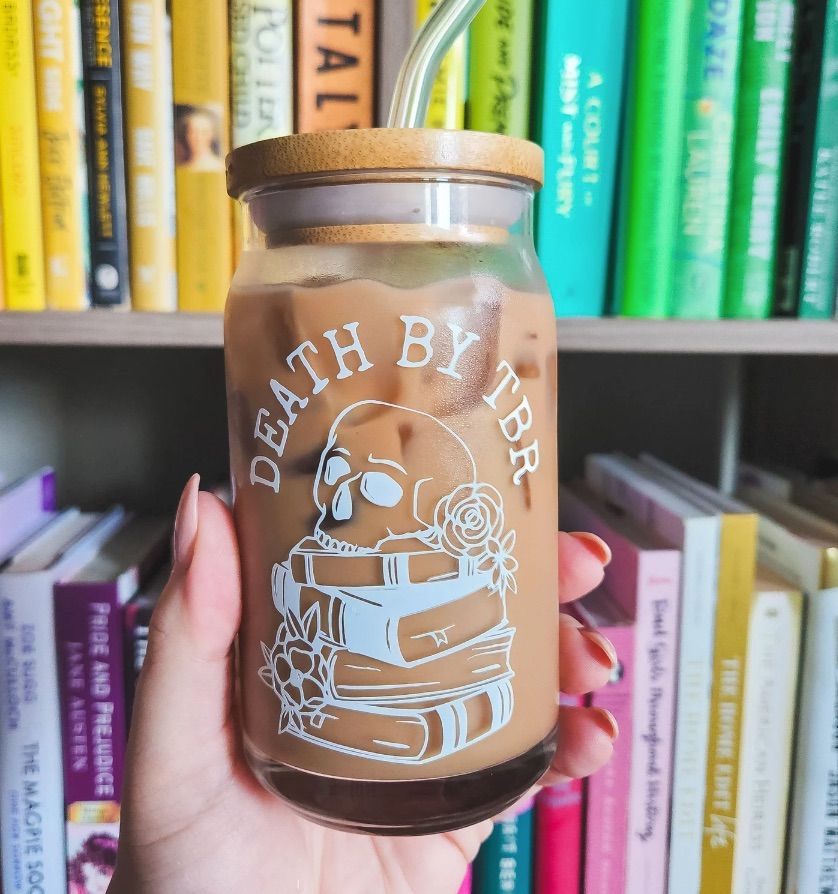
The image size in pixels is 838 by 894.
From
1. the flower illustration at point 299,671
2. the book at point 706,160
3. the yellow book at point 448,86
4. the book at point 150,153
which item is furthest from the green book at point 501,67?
the flower illustration at point 299,671

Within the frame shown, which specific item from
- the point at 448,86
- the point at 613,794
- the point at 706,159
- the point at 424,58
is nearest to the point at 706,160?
the point at 706,159

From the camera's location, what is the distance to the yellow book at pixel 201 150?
678 millimetres

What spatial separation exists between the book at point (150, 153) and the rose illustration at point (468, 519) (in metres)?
0.38

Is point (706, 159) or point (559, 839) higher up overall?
point (706, 159)

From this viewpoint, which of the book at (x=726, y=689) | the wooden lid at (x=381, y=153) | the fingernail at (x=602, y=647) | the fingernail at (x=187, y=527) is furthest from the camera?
the book at (x=726, y=689)

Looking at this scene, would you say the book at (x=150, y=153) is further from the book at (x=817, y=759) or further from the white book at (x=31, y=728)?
the book at (x=817, y=759)

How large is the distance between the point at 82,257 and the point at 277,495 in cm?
37

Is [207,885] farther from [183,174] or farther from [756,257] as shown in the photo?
[756,257]

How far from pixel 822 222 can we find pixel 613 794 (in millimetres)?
532

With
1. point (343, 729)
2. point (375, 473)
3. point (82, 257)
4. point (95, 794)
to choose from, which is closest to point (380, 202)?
point (375, 473)

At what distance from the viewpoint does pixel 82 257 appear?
701mm

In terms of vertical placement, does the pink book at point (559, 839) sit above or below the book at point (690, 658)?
below

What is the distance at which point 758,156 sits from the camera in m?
0.73

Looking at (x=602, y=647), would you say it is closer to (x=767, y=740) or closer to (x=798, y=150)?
(x=767, y=740)
